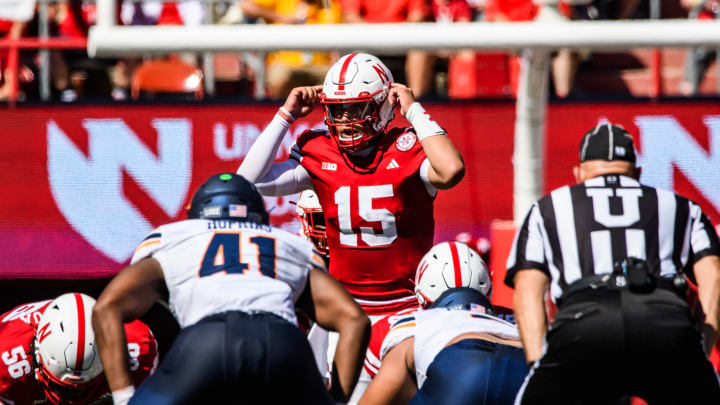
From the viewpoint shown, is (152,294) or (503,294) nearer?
(152,294)

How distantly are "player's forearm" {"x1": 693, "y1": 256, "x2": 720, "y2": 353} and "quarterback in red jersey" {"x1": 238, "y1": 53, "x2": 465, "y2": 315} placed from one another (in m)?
1.51

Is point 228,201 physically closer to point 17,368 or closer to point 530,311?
point 530,311

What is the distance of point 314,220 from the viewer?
20.6ft

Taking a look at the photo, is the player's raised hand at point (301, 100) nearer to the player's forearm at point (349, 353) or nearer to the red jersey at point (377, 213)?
the red jersey at point (377, 213)

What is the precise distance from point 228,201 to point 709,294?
1.86 m

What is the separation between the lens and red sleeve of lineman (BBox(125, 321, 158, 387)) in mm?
5547

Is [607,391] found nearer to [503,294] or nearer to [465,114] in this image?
[503,294]

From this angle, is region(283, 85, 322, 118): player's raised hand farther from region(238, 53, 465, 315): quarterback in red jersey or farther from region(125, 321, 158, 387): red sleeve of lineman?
region(125, 321, 158, 387): red sleeve of lineman

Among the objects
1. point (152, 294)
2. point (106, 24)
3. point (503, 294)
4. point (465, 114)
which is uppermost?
point (106, 24)


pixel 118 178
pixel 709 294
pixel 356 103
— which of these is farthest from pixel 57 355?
pixel 709 294

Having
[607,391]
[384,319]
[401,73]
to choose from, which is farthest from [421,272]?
[401,73]

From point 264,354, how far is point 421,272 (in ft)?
5.26

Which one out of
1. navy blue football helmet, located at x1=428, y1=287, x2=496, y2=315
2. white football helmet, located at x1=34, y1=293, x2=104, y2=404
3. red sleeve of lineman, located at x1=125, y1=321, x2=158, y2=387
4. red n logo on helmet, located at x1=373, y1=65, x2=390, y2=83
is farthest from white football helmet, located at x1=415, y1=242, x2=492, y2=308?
white football helmet, located at x1=34, y1=293, x2=104, y2=404

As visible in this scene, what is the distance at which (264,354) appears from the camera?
378 cm
